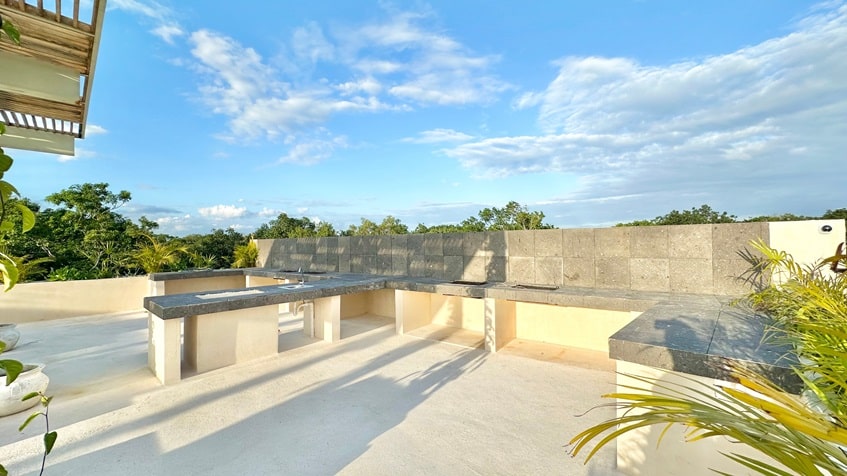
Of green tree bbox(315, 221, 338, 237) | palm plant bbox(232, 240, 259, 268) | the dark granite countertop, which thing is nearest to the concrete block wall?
the dark granite countertop

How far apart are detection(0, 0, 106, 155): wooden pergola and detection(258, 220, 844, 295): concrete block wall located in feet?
18.9

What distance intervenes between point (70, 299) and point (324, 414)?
348 inches

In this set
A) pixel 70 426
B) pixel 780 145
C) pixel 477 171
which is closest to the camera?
pixel 70 426

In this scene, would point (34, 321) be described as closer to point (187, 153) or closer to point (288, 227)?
point (187, 153)

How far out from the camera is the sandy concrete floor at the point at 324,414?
8.91 ft

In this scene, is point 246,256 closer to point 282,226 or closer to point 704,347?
point 282,226

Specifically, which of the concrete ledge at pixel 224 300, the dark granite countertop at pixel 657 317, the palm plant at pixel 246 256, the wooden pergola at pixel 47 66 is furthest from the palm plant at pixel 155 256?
the wooden pergola at pixel 47 66

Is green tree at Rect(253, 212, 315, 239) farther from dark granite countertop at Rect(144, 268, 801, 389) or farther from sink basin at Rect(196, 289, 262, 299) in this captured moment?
dark granite countertop at Rect(144, 268, 801, 389)

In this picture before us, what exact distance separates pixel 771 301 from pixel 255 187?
48.1 ft

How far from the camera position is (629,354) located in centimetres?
253

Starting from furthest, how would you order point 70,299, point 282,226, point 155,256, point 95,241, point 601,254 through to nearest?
1. point 282,226
2. point 95,241
3. point 155,256
4. point 70,299
5. point 601,254

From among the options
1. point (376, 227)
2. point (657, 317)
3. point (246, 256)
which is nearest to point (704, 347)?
point (657, 317)

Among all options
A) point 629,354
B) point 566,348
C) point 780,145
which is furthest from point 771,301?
point 780,145

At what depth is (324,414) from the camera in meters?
3.48
